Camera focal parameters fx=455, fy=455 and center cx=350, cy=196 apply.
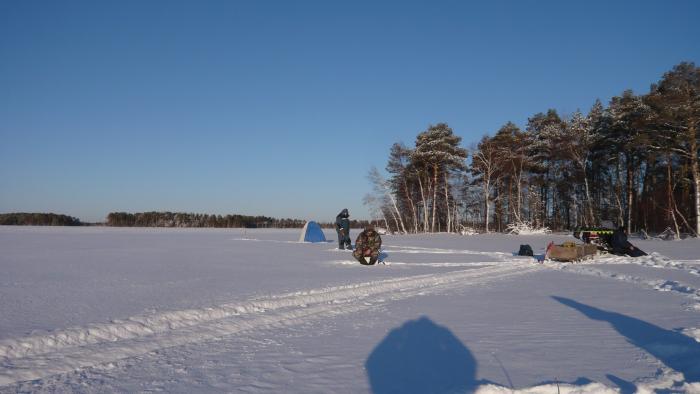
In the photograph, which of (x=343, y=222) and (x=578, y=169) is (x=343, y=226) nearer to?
(x=343, y=222)

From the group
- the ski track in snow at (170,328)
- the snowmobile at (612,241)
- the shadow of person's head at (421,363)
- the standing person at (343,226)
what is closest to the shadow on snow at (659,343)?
the shadow of person's head at (421,363)

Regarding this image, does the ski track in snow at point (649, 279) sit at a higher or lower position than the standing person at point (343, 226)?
lower

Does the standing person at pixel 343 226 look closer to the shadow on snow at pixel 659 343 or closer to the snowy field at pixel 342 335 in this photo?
the snowy field at pixel 342 335

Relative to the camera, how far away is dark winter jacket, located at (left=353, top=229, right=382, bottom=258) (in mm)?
13297

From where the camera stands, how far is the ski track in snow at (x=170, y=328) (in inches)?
161

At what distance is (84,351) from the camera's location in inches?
173

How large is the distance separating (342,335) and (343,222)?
13.8 meters

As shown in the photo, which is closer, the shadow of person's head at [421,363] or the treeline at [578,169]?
the shadow of person's head at [421,363]

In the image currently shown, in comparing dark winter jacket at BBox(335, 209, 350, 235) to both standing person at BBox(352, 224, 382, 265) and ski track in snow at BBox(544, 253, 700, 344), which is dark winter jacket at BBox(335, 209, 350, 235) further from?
ski track in snow at BBox(544, 253, 700, 344)

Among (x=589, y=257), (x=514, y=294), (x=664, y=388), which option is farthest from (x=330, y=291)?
(x=589, y=257)

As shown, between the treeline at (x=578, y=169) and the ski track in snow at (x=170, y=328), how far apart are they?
24.4m

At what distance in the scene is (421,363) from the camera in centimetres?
404

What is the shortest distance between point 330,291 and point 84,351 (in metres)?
4.29

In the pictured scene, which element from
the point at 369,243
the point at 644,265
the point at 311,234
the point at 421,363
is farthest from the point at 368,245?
the point at 311,234
